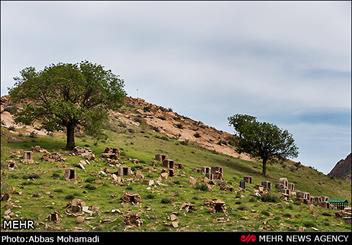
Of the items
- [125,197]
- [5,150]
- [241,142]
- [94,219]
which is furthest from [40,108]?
[241,142]

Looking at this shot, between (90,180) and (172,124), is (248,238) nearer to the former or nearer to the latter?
(90,180)

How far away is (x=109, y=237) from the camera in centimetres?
1891

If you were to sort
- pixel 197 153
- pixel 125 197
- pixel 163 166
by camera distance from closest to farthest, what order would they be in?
pixel 125 197, pixel 163 166, pixel 197 153

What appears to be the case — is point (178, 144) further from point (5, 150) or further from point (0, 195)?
point (0, 195)

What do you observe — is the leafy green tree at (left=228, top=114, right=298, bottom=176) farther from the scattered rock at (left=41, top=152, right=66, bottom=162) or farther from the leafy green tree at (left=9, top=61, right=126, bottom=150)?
the scattered rock at (left=41, top=152, right=66, bottom=162)

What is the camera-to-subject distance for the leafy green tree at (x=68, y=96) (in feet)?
165

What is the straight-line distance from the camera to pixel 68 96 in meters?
52.2

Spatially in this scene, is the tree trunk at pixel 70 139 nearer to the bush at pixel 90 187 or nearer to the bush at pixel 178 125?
the bush at pixel 90 187

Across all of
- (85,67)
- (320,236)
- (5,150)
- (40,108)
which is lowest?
(320,236)

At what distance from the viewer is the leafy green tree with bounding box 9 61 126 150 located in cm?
5022

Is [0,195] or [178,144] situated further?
[178,144]

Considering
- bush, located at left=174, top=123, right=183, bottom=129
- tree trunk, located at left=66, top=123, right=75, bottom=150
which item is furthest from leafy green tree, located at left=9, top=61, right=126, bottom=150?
bush, located at left=174, top=123, right=183, bottom=129

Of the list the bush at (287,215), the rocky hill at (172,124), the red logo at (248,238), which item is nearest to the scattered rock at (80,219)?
the red logo at (248,238)

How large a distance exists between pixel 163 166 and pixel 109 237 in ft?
95.0
